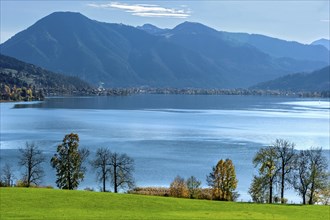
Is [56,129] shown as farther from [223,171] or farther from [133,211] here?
[133,211]

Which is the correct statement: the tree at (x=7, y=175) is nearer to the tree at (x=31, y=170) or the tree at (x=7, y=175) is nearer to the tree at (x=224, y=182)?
the tree at (x=31, y=170)

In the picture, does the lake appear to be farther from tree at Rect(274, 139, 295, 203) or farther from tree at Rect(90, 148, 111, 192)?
tree at Rect(274, 139, 295, 203)

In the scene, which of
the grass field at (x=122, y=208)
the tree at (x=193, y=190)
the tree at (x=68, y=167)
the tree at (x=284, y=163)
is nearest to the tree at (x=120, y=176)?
the tree at (x=68, y=167)

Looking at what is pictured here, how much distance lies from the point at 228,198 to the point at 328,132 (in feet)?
320

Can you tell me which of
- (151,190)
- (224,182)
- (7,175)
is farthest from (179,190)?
(7,175)

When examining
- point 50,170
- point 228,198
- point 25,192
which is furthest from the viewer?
point 50,170

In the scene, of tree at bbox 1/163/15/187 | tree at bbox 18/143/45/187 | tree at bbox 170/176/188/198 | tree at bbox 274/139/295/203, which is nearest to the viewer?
tree at bbox 274/139/295/203

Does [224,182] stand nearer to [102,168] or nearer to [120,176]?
[120,176]

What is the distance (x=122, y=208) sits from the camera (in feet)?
143

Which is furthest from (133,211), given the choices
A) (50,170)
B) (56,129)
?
(56,129)

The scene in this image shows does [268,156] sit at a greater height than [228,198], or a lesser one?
greater

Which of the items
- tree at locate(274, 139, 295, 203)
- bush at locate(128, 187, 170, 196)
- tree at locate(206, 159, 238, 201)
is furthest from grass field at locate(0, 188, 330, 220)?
bush at locate(128, 187, 170, 196)

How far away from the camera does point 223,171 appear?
205ft

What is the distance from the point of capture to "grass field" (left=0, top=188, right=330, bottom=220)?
1540 inches
